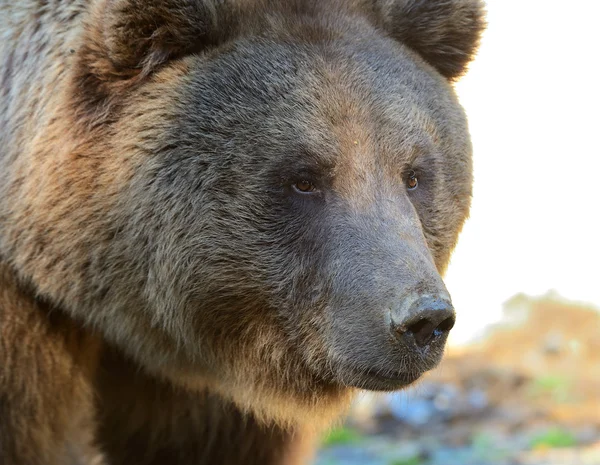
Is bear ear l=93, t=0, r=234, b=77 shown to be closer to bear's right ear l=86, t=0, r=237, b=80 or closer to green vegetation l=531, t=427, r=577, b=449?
bear's right ear l=86, t=0, r=237, b=80

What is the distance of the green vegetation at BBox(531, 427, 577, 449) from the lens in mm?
9266

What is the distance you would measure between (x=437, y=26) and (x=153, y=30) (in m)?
1.58

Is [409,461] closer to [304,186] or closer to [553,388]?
[553,388]

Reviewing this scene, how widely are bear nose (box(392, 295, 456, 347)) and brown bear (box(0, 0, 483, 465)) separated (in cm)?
3

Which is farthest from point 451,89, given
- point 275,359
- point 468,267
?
point 468,267

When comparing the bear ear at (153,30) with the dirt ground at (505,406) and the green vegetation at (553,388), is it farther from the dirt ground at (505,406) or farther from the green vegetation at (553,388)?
the green vegetation at (553,388)

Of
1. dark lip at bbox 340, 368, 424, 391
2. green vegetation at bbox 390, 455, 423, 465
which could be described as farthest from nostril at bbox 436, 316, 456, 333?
green vegetation at bbox 390, 455, 423, 465

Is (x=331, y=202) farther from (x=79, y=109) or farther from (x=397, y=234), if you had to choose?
(x=79, y=109)

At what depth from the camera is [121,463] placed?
6176mm

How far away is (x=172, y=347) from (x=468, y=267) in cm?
981

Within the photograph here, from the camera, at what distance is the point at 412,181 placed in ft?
16.3

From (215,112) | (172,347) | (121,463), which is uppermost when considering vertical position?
(215,112)

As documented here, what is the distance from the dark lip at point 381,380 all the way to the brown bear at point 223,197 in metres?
0.02

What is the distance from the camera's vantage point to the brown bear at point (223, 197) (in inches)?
183
